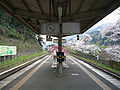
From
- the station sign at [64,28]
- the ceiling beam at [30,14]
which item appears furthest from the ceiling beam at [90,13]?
the ceiling beam at [30,14]

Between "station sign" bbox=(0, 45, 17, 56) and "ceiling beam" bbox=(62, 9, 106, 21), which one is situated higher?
"ceiling beam" bbox=(62, 9, 106, 21)

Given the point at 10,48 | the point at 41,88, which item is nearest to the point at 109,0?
the point at 41,88

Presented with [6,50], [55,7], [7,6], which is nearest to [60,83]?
[55,7]

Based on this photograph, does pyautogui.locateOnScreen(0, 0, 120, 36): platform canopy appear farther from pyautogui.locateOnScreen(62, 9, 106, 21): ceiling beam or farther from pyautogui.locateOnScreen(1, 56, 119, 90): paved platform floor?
pyautogui.locateOnScreen(1, 56, 119, 90): paved platform floor

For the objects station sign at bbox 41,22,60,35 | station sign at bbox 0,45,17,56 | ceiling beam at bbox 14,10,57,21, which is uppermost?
ceiling beam at bbox 14,10,57,21

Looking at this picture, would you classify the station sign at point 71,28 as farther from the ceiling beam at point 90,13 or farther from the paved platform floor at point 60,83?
the paved platform floor at point 60,83

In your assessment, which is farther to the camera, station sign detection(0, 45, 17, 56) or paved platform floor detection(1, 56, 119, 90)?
station sign detection(0, 45, 17, 56)

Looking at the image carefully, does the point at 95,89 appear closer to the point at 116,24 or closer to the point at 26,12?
the point at 26,12

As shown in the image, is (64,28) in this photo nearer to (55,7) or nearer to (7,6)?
(55,7)

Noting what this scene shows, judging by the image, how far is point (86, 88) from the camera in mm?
6109

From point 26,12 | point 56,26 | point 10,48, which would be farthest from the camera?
point 10,48

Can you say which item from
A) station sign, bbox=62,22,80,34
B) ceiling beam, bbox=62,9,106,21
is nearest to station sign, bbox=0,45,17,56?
station sign, bbox=62,22,80,34

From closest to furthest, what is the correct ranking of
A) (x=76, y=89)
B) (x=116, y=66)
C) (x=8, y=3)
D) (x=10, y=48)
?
(x=76, y=89) < (x=8, y=3) < (x=116, y=66) < (x=10, y=48)

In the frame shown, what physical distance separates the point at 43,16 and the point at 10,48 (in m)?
10.0
